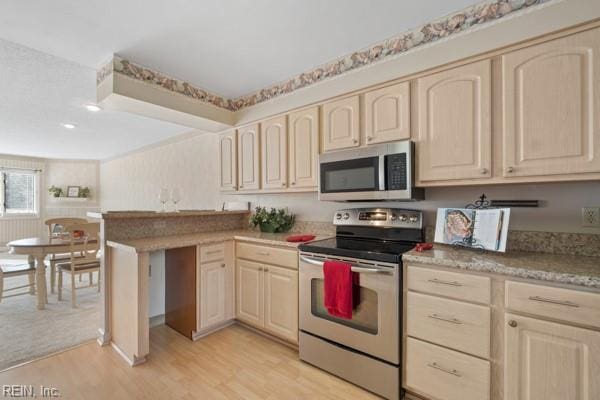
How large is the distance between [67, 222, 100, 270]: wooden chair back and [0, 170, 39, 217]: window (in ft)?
16.8

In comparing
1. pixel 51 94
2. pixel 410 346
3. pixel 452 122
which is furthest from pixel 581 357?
pixel 51 94

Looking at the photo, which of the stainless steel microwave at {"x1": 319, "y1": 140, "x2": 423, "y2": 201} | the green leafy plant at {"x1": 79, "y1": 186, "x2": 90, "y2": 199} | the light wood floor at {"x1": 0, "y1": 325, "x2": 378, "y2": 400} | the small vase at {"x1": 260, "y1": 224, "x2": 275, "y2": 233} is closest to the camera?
the light wood floor at {"x1": 0, "y1": 325, "x2": 378, "y2": 400}

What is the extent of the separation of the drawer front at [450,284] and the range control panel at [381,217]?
1.72 ft

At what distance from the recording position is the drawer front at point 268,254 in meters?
2.15

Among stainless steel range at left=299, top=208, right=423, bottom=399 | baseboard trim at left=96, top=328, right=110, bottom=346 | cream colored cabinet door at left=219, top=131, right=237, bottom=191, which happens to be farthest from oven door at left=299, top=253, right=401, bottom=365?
baseboard trim at left=96, top=328, right=110, bottom=346

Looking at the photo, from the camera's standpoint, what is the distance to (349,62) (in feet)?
7.23

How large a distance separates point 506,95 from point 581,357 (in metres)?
1.33

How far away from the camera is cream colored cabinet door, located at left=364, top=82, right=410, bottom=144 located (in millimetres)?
1877

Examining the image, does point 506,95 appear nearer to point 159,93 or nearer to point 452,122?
point 452,122

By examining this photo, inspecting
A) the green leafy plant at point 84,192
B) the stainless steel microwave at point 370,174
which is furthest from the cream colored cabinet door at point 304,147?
the green leafy plant at point 84,192

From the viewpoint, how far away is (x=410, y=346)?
1585mm

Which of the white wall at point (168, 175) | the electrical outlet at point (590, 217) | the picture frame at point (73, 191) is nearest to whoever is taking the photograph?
the electrical outlet at point (590, 217)

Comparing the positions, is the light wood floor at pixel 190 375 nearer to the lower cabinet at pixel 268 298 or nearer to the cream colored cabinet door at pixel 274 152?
the lower cabinet at pixel 268 298

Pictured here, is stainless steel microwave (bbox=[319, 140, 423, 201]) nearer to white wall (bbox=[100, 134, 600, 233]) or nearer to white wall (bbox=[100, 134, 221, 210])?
white wall (bbox=[100, 134, 600, 233])
